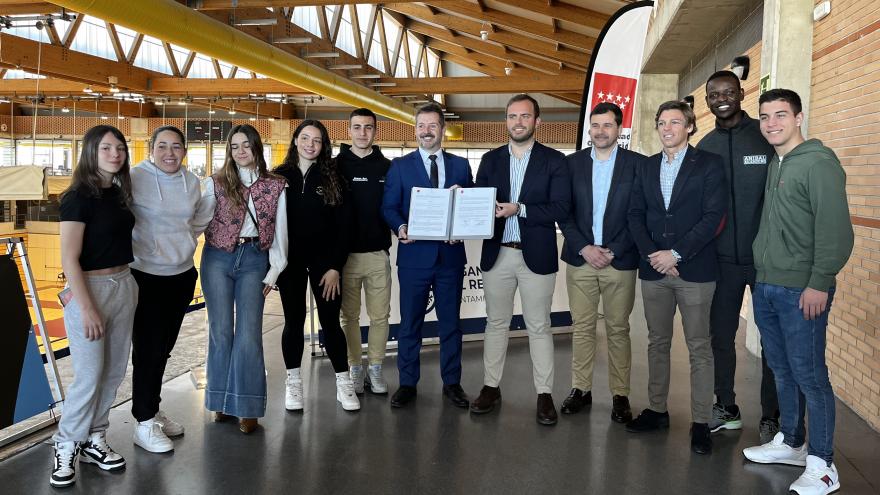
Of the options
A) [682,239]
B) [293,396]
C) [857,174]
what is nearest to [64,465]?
[293,396]

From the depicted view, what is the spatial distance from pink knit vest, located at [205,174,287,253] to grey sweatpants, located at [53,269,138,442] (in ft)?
1.57

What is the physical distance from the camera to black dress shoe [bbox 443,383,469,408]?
A: 3.87 m

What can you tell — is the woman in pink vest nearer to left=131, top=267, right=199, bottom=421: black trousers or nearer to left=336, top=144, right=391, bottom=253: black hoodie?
left=131, top=267, right=199, bottom=421: black trousers

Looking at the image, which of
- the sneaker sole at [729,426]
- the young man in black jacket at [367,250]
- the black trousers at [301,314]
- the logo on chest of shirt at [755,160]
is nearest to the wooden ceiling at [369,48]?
the young man in black jacket at [367,250]

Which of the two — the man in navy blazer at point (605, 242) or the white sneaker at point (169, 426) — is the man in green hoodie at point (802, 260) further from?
the white sneaker at point (169, 426)

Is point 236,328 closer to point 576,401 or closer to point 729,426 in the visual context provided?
point 576,401

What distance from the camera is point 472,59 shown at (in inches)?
805

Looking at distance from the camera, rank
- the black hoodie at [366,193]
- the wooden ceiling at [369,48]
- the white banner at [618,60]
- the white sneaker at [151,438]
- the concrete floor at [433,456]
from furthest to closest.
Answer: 1. the wooden ceiling at [369,48]
2. the white banner at [618,60]
3. the black hoodie at [366,193]
4. the white sneaker at [151,438]
5. the concrete floor at [433,456]

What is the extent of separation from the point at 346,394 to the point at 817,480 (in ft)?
7.96

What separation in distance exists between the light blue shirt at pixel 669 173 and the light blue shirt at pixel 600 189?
0.91 ft

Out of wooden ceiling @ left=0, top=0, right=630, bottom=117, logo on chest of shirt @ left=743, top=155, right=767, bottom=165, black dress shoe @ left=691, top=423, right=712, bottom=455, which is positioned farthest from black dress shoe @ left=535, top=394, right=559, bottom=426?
wooden ceiling @ left=0, top=0, right=630, bottom=117

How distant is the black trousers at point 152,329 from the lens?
3094 mm

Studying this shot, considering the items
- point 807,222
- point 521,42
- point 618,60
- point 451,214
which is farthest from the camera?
point 521,42

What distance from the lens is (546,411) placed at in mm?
3639
